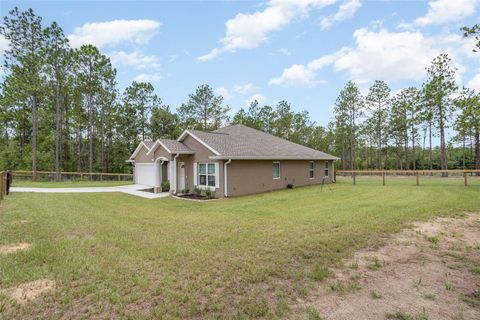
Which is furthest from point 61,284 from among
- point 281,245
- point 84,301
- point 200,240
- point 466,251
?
point 466,251

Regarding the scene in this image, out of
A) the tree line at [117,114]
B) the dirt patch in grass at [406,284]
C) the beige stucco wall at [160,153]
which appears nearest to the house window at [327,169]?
the tree line at [117,114]

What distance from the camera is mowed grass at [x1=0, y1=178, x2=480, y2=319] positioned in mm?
2965

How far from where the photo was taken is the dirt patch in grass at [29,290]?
3139 millimetres

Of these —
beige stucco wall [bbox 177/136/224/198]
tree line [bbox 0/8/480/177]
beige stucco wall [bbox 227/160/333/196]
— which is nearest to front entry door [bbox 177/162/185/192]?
beige stucco wall [bbox 177/136/224/198]

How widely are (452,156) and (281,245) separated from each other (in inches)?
2131

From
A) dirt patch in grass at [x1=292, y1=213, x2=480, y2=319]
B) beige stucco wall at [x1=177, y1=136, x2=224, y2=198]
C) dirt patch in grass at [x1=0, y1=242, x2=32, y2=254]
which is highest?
beige stucco wall at [x1=177, y1=136, x2=224, y2=198]

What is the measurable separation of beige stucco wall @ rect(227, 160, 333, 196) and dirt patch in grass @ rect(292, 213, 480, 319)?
28.8 feet

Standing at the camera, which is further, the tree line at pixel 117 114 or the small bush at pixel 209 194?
the tree line at pixel 117 114

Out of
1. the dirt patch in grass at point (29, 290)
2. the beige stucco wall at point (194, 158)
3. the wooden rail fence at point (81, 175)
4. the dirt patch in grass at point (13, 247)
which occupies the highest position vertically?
the beige stucco wall at point (194, 158)

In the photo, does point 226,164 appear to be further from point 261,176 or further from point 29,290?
point 29,290

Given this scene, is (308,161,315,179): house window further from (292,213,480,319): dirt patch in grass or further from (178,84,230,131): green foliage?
(178,84,230,131): green foliage

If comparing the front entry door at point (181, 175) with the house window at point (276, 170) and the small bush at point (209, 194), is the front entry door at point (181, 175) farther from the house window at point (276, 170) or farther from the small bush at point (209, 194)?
the house window at point (276, 170)

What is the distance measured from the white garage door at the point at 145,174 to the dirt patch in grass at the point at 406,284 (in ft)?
54.7

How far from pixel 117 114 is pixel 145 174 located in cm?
1509
